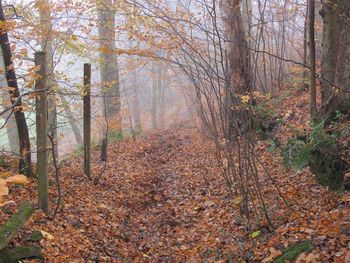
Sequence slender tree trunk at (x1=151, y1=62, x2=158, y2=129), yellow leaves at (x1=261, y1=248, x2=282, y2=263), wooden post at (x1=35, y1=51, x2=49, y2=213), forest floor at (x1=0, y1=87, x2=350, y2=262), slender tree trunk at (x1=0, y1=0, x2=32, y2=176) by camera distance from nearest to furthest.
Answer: yellow leaves at (x1=261, y1=248, x2=282, y2=263) → forest floor at (x1=0, y1=87, x2=350, y2=262) → wooden post at (x1=35, y1=51, x2=49, y2=213) → slender tree trunk at (x1=0, y1=0, x2=32, y2=176) → slender tree trunk at (x1=151, y1=62, x2=158, y2=129)

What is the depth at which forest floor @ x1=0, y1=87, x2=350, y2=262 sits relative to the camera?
14.5 ft

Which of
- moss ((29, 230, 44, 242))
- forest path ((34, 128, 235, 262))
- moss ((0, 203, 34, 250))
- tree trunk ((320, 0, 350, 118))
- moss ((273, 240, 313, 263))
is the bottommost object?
forest path ((34, 128, 235, 262))

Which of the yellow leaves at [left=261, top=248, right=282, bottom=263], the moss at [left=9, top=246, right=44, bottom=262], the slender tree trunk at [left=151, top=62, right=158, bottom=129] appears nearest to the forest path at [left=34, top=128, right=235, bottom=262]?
the moss at [left=9, top=246, right=44, bottom=262]

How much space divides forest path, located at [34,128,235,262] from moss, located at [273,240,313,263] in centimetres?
107

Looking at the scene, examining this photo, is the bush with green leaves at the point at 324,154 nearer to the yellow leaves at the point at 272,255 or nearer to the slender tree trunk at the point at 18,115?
the yellow leaves at the point at 272,255

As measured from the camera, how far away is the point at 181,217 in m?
6.57

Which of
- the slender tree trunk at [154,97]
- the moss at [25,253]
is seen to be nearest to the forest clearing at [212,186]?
the moss at [25,253]

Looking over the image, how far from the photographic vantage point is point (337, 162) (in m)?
4.93

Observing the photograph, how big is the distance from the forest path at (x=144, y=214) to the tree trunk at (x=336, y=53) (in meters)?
2.43

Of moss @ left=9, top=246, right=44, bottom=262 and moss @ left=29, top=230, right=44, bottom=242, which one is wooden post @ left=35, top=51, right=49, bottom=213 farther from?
moss @ left=9, top=246, right=44, bottom=262

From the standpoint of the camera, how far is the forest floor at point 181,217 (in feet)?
14.5

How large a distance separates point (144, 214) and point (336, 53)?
A: 175 inches

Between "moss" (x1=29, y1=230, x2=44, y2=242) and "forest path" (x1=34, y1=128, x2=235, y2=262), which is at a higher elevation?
"moss" (x1=29, y1=230, x2=44, y2=242)

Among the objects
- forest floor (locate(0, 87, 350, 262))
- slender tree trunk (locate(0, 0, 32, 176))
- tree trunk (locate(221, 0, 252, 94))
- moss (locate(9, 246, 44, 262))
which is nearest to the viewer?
moss (locate(9, 246, 44, 262))
